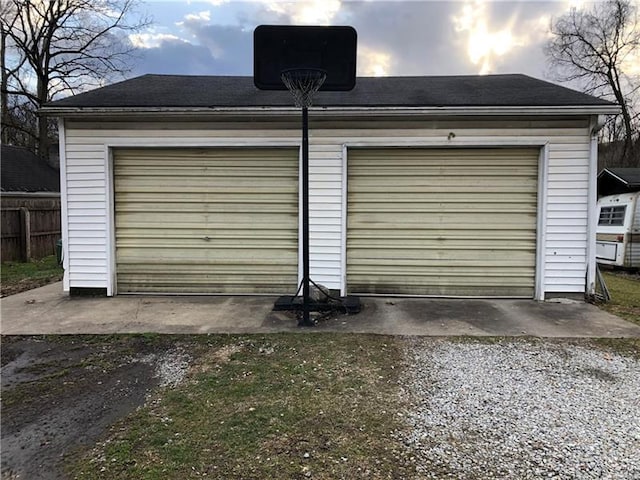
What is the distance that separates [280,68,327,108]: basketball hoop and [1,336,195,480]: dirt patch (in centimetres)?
313

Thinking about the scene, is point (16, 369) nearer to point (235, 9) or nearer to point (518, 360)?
point (518, 360)

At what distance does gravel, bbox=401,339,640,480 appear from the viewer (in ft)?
7.59

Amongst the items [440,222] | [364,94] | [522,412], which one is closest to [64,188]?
[364,94]

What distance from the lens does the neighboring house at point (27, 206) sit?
38.1 feet

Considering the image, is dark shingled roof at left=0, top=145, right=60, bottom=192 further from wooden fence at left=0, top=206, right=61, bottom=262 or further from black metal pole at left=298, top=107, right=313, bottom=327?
black metal pole at left=298, top=107, right=313, bottom=327

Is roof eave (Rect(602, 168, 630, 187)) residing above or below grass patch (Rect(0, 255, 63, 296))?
above

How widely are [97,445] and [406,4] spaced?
9604 millimetres

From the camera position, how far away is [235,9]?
321 inches

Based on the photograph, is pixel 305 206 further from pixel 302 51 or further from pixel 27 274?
pixel 27 274

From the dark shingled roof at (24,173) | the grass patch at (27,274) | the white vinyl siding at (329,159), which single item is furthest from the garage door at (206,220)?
the dark shingled roof at (24,173)

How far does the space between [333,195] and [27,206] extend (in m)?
11.3

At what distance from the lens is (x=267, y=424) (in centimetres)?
275

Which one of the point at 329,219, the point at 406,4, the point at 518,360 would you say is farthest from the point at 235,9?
the point at 518,360

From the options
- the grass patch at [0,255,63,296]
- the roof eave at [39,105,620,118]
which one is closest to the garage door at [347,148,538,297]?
the roof eave at [39,105,620,118]
